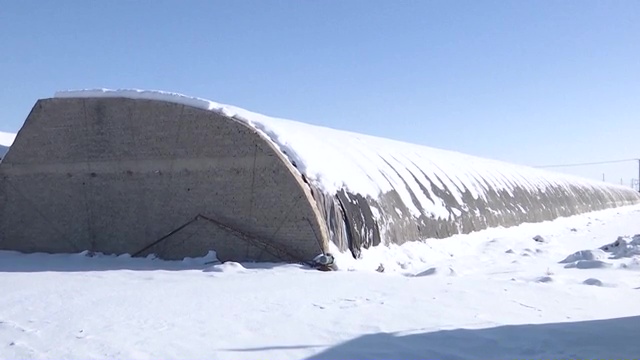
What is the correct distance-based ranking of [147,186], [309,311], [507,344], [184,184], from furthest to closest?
[147,186], [184,184], [309,311], [507,344]

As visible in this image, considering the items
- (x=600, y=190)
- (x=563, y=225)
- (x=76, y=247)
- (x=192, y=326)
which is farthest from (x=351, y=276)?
(x=600, y=190)

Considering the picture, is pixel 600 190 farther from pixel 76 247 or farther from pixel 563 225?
pixel 76 247

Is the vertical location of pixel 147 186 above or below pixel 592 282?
above

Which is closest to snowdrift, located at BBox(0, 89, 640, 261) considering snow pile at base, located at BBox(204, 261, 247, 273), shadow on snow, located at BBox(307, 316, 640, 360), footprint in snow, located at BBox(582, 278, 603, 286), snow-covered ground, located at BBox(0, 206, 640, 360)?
snow-covered ground, located at BBox(0, 206, 640, 360)

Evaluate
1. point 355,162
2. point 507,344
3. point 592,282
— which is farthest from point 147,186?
point 507,344

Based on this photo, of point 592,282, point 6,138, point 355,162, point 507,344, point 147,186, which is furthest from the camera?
point 6,138

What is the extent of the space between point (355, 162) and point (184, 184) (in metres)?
4.91

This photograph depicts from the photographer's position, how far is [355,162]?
55.9 ft

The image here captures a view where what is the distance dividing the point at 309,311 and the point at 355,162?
29.6 feet

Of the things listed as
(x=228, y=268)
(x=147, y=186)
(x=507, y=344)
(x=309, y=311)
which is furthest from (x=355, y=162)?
(x=507, y=344)

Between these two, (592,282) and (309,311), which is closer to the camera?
(309,311)

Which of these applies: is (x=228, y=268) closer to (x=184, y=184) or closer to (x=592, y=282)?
(x=184, y=184)

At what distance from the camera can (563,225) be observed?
30.4 meters

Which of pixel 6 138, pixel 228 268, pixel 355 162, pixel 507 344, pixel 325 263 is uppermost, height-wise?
pixel 6 138
